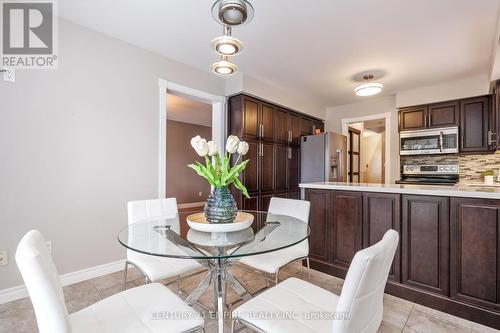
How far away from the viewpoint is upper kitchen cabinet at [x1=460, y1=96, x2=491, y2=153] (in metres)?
3.50

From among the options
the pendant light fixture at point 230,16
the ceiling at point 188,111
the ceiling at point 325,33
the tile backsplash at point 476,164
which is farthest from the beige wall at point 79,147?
the tile backsplash at point 476,164

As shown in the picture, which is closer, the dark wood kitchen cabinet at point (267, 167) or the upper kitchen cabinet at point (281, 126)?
the dark wood kitchen cabinet at point (267, 167)

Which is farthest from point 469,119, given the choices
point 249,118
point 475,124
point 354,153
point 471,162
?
point 249,118

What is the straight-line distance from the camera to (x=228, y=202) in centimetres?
161

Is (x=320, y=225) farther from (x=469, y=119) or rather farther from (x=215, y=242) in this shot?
(x=469, y=119)

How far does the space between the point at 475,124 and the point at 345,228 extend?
287 cm

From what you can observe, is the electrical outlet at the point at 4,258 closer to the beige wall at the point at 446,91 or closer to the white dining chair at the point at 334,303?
the white dining chair at the point at 334,303

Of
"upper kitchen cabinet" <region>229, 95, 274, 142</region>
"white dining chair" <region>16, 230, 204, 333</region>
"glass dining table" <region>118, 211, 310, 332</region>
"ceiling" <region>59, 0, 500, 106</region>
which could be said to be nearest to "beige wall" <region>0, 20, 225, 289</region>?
"ceiling" <region>59, 0, 500, 106</region>

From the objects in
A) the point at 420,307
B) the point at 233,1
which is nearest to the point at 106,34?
the point at 233,1

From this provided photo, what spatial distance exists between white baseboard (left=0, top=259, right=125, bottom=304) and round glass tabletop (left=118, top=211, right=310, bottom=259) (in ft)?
3.56

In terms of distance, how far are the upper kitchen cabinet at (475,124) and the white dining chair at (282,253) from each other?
3192 millimetres

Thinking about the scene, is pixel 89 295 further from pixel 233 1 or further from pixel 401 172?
pixel 401 172

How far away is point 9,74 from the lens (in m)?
2.00

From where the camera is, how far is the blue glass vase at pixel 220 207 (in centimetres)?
158
